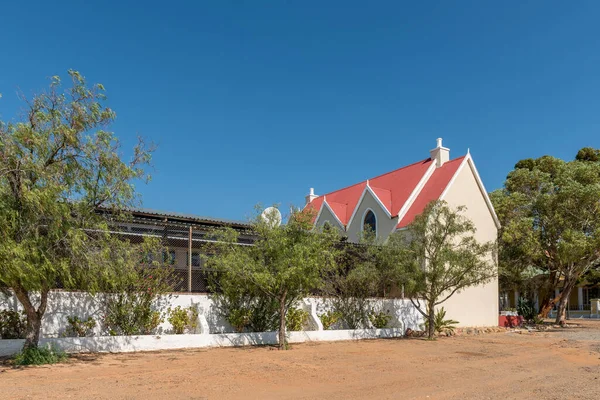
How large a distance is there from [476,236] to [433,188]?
3.47 m

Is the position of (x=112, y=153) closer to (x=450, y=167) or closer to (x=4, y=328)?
(x=4, y=328)

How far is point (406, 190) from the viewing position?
29047 millimetres

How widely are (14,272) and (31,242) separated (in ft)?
2.47

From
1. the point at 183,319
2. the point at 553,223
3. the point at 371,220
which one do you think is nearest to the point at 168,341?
the point at 183,319

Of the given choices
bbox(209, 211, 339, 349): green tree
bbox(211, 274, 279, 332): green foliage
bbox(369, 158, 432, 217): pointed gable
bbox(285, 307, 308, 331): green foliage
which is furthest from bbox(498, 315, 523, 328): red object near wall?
bbox(211, 274, 279, 332): green foliage

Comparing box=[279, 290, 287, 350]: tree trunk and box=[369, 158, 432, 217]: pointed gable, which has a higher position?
box=[369, 158, 432, 217]: pointed gable

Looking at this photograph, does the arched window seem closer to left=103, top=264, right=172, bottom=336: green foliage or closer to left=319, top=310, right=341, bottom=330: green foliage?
left=319, top=310, right=341, bottom=330: green foliage

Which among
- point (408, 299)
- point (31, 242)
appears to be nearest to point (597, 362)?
point (408, 299)

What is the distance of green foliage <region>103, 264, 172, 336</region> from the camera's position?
15906mm

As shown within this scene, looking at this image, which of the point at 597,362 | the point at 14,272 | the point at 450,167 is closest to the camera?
the point at 14,272

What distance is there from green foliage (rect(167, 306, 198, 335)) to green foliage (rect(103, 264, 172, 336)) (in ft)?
1.40

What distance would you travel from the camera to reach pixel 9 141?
11633 mm

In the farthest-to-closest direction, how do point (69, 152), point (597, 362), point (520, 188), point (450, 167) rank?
point (520, 188) → point (450, 167) → point (597, 362) → point (69, 152)

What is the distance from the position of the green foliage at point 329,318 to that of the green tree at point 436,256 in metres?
3.00
